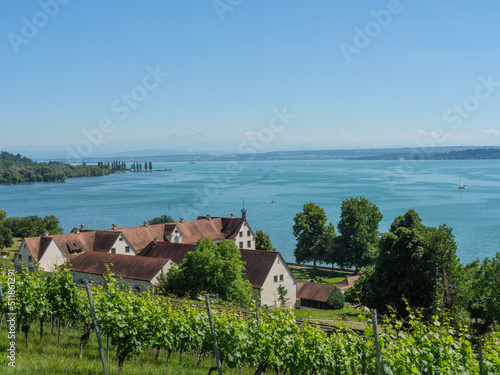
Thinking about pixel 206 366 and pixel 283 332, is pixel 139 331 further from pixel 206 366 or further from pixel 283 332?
pixel 283 332

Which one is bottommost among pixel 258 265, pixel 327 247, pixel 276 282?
pixel 327 247

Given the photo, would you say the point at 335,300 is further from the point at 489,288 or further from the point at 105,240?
the point at 105,240

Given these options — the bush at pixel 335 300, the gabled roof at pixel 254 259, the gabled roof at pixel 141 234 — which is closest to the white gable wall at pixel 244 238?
the gabled roof at pixel 141 234

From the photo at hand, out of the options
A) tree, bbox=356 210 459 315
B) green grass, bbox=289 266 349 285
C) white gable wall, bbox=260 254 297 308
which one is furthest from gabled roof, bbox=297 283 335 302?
green grass, bbox=289 266 349 285

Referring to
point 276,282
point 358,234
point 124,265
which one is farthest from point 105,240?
point 358,234

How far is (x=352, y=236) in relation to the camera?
57.5 metres

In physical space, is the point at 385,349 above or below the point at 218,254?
above

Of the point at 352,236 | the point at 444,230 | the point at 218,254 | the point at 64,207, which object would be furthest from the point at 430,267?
the point at 64,207

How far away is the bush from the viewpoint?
41094mm

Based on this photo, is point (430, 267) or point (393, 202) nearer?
point (430, 267)

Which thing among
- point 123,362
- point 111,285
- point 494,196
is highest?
point 111,285

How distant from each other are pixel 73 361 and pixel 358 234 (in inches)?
1933

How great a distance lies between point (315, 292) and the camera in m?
42.6

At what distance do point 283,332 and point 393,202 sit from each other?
11971 cm
